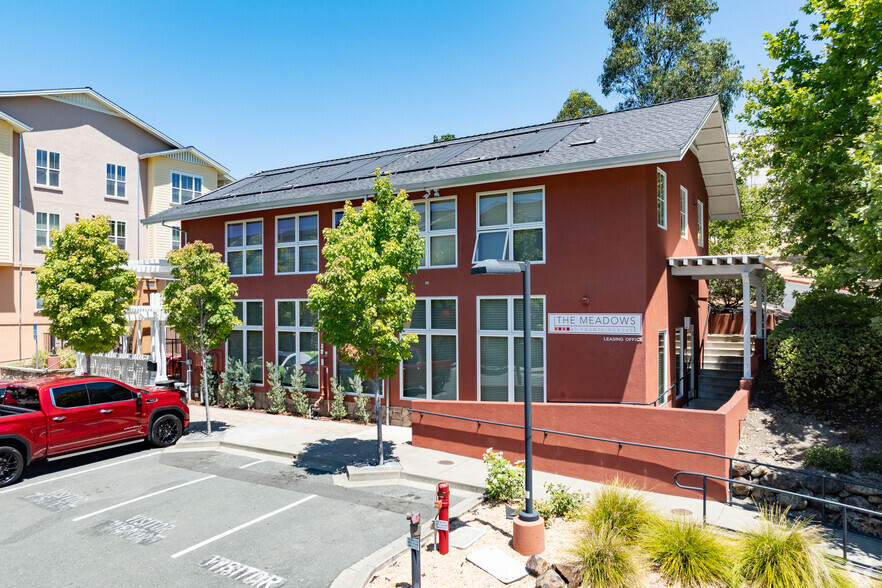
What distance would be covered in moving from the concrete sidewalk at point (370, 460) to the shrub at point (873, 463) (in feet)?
5.96

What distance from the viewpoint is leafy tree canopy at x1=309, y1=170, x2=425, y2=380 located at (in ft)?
35.2

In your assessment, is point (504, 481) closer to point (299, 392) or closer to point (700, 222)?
point (299, 392)

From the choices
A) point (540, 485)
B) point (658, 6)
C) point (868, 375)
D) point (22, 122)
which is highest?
point (658, 6)

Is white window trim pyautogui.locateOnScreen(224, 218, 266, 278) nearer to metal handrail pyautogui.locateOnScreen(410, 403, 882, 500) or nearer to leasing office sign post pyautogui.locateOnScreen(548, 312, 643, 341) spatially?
metal handrail pyautogui.locateOnScreen(410, 403, 882, 500)

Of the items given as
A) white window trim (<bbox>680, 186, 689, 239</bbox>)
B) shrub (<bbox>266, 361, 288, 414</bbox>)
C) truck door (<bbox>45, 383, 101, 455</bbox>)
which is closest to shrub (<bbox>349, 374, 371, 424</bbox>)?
shrub (<bbox>266, 361, 288, 414</bbox>)

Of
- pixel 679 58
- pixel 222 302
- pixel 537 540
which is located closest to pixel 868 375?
pixel 537 540

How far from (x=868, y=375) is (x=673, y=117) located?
7.48 m

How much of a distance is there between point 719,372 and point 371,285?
39.4ft

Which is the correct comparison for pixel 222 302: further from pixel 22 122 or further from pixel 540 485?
pixel 22 122

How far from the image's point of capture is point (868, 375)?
12.0 m

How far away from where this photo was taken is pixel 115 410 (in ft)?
40.2

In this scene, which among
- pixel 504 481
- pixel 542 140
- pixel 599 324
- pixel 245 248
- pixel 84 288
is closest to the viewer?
pixel 504 481

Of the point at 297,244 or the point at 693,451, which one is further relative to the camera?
the point at 297,244

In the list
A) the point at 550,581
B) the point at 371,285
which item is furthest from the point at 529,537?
the point at 371,285
